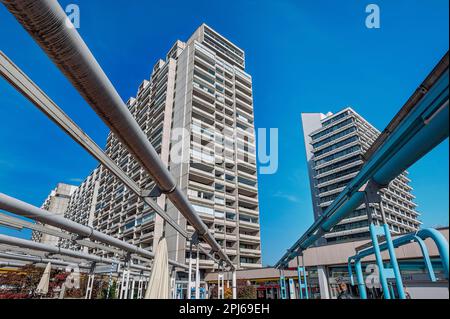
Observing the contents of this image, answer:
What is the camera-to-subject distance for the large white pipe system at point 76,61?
80.8 inches

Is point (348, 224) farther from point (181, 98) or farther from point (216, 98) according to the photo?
point (181, 98)

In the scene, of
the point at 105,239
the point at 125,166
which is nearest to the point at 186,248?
the point at 105,239

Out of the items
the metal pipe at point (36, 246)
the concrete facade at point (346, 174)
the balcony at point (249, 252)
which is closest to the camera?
the metal pipe at point (36, 246)

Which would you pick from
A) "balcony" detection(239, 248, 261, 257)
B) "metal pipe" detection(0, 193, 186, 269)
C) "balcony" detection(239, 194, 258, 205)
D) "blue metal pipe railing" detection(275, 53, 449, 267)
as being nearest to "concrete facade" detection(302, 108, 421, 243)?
"balcony" detection(239, 194, 258, 205)

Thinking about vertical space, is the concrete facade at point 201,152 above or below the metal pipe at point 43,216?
above

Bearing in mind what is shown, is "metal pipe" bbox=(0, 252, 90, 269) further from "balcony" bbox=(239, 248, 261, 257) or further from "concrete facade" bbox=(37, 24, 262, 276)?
"balcony" bbox=(239, 248, 261, 257)

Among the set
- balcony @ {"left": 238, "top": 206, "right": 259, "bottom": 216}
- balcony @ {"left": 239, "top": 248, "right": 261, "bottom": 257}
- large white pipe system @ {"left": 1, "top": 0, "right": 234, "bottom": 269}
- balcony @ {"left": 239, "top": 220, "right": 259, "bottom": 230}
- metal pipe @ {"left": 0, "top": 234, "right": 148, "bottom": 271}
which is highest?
balcony @ {"left": 238, "top": 206, "right": 259, "bottom": 216}

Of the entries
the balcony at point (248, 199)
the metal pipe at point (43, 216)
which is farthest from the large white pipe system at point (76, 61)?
the balcony at point (248, 199)

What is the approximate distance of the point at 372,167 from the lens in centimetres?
417

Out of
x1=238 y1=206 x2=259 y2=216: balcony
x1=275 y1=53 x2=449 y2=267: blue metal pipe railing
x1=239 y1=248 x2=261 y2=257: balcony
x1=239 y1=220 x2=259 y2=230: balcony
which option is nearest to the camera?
x1=275 y1=53 x2=449 y2=267: blue metal pipe railing

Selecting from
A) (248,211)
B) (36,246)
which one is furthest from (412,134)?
(248,211)

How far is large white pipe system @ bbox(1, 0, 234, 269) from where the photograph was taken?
6.73 ft

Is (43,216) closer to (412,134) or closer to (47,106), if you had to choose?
(47,106)

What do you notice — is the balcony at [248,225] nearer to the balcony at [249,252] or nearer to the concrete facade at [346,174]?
the balcony at [249,252]
